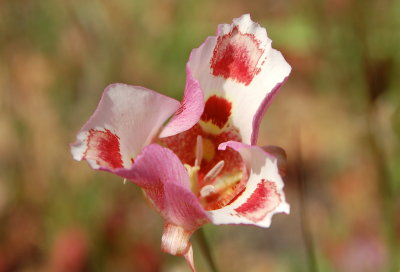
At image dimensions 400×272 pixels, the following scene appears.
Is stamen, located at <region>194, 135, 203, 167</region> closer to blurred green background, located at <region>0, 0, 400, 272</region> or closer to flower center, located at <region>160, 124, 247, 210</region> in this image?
flower center, located at <region>160, 124, 247, 210</region>

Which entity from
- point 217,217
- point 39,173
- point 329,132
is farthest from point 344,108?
point 217,217

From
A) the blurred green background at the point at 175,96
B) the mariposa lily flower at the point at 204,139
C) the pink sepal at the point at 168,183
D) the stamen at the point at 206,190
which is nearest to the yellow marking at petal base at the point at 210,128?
the mariposa lily flower at the point at 204,139

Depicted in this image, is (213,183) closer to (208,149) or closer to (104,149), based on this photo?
(208,149)

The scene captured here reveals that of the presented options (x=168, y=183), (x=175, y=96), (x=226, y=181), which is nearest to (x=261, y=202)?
(x=168, y=183)

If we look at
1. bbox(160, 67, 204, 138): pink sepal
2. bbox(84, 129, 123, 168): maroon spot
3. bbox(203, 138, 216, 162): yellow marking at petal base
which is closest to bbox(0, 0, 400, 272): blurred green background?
bbox(203, 138, 216, 162): yellow marking at petal base

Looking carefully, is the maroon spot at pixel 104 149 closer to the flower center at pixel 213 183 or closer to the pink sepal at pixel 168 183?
the pink sepal at pixel 168 183
